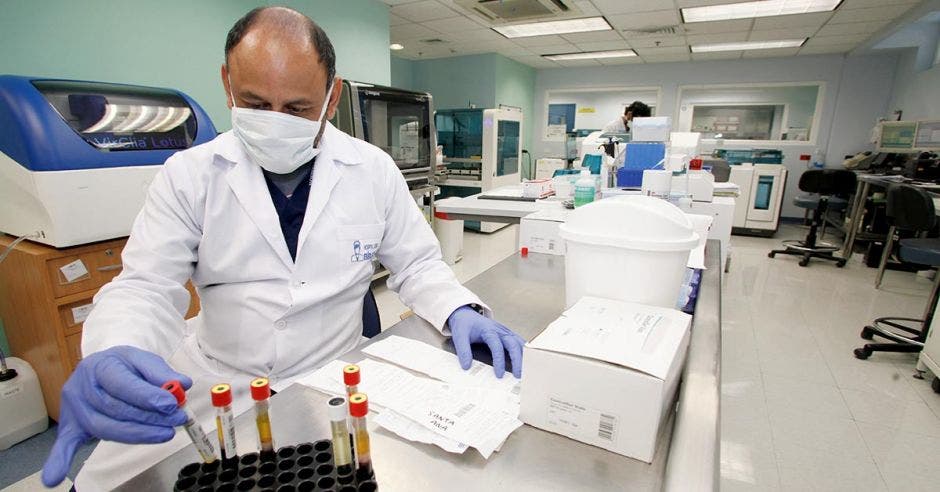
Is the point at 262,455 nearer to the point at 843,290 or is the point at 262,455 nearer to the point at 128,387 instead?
the point at 128,387

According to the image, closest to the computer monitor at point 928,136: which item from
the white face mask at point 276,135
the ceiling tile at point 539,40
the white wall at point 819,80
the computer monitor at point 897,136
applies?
the computer monitor at point 897,136

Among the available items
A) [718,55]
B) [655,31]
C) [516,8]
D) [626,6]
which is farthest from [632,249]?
[718,55]

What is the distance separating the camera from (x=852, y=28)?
4973 millimetres

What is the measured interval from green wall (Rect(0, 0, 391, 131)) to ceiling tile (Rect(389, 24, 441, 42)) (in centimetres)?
183

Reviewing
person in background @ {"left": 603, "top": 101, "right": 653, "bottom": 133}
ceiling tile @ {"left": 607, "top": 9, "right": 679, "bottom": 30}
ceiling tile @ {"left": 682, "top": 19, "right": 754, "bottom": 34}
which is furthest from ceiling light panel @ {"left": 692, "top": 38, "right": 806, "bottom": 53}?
person in background @ {"left": 603, "top": 101, "right": 653, "bottom": 133}

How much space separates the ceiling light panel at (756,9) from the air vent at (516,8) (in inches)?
57.0

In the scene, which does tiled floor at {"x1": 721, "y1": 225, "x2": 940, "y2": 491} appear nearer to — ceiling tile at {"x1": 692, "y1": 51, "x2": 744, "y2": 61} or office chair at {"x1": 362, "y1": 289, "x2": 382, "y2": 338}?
office chair at {"x1": 362, "y1": 289, "x2": 382, "y2": 338}

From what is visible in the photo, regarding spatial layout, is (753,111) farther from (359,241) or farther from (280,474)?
(280,474)

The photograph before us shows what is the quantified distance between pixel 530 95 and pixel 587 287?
307 inches

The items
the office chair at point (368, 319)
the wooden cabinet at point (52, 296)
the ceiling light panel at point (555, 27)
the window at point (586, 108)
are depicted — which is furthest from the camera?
the window at point (586, 108)

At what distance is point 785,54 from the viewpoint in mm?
6430

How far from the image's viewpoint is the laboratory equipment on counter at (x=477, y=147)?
516cm

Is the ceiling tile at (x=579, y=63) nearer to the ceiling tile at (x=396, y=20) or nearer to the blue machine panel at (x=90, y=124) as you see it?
the ceiling tile at (x=396, y=20)

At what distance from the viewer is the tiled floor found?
1.68m
